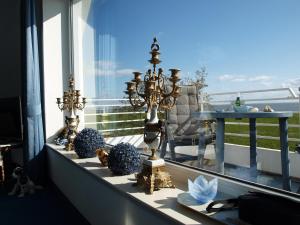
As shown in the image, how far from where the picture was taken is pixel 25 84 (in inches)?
109

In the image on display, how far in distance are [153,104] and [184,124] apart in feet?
1.04

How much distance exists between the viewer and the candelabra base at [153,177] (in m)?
1.25

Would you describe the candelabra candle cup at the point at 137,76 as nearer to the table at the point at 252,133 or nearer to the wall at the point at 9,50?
the table at the point at 252,133

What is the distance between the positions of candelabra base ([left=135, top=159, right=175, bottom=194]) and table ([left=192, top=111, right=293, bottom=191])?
0.88 feet

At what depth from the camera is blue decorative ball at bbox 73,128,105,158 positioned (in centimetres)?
206

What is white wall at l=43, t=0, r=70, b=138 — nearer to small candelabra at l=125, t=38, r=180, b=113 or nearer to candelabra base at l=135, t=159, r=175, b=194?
small candelabra at l=125, t=38, r=180, b=113

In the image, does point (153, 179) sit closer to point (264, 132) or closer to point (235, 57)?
point (264, 132)

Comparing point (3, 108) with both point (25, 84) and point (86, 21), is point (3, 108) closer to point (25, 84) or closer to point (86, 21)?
point (25, 84)

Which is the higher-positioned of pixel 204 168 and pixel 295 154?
pixel 295 154

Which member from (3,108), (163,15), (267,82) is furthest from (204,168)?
(3,108)

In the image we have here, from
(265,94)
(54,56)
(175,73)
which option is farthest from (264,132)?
(54,56)

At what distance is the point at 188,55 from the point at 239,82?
38 centimetres

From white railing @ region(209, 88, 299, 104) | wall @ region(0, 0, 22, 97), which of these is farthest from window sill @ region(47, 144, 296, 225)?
wall @ region(0, 0, 22, 97)

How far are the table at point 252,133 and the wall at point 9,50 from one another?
3.32m
